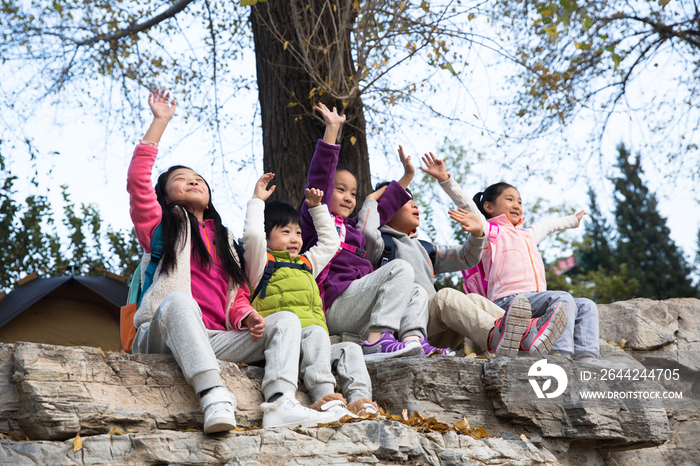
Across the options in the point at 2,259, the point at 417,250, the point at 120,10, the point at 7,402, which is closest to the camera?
the point at 7,402

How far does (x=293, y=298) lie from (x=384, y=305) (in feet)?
1.94

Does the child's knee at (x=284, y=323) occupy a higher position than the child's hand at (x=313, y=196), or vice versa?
the child's hand at (x=313, y=196)

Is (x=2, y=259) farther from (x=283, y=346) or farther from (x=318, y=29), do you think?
(x=283, y=346)

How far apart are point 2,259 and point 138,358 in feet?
20.9

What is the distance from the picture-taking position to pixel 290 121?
543 cm

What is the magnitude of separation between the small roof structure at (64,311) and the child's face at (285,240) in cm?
373

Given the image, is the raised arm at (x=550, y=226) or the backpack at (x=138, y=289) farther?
the raised arm at (x=550, y=226)

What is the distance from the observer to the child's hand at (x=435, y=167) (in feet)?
15.9

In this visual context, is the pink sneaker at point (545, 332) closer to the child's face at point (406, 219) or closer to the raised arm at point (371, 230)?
the raised arm at point (371, 230)

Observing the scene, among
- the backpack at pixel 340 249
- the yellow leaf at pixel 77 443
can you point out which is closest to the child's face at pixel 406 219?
the backpack at pixel 340 249

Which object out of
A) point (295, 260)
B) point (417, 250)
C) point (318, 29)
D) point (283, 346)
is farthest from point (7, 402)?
point (318, 29)

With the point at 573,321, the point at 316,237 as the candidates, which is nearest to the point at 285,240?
the point at 316,237

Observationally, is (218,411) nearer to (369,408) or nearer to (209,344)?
(209,344)

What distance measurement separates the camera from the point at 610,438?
3.78 m
